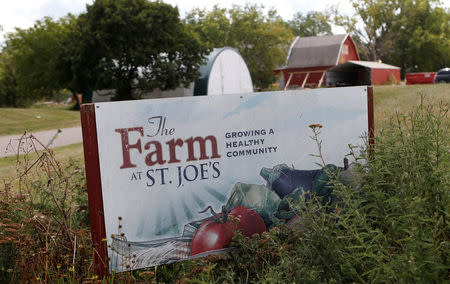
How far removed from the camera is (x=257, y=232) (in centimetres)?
434

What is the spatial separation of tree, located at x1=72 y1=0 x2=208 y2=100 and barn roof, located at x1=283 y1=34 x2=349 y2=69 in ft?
97.9

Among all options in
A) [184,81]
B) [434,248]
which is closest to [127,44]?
[184,81]

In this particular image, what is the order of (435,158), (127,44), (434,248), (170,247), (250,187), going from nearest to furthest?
(434,248), (435,158), (170,247), (250,187), (127,44)

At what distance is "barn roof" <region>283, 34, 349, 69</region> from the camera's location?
57938 mm

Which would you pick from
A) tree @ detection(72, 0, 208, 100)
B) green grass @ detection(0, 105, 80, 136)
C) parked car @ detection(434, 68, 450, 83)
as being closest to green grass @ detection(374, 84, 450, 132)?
tree @ detection(72, 0, 208, 100)

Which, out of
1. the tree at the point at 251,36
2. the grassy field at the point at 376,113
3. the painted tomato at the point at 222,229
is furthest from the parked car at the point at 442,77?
the painted tomato at the point at 222,229

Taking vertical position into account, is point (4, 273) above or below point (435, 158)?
below

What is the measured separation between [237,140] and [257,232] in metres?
0.83

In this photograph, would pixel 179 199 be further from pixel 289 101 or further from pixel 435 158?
pixel 435 158

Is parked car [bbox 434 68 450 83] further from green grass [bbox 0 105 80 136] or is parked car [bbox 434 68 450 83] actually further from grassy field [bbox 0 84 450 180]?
green grass [bbox 0 105 80 136]

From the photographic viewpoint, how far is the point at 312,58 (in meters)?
58.8

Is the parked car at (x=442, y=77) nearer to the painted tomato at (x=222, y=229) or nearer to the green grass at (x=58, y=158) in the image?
the green grass at (x=58, y=158)

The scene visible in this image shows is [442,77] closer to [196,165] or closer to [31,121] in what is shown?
[31,121]

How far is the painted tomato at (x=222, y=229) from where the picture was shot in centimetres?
409
